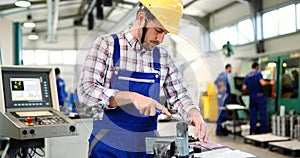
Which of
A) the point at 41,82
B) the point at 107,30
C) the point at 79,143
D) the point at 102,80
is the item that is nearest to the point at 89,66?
the point at 102,80

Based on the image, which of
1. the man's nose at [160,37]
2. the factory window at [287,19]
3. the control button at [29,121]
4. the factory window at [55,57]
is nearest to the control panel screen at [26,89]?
the control button at [29,121]

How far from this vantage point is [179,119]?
3.23 feet

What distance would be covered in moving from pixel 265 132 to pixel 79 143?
12.8ft

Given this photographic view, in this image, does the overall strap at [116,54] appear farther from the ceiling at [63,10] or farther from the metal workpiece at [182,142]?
the ceiling at [63,10]

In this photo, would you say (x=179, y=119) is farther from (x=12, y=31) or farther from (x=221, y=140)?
(x=221, y=140)

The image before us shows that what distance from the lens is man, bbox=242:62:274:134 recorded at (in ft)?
18.1

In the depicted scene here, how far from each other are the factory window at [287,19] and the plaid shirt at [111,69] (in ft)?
16.5

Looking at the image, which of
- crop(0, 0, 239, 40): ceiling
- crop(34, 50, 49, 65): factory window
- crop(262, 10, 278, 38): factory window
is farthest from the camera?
crop(34, 50, 49, 65): factory window

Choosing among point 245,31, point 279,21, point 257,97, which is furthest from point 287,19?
point 257,97

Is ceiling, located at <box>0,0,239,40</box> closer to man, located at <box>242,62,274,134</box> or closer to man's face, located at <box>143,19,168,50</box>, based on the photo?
man, located at <box>242,62,274,134</box>

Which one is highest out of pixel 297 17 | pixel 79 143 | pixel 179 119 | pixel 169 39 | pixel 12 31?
pixel 297 17

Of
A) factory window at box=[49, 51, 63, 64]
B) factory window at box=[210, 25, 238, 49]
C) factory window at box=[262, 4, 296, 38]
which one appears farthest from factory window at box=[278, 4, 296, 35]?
factory window at box=[49, 51, 63, 64]

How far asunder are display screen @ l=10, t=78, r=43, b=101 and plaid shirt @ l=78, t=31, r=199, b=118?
807 millimetres

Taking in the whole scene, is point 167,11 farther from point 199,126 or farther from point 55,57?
point 55,57
